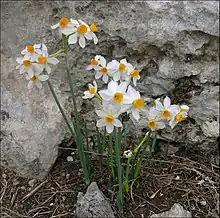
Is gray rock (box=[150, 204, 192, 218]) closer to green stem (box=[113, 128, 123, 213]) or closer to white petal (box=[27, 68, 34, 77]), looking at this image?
green stem (box=[113, 128, 123, 213])

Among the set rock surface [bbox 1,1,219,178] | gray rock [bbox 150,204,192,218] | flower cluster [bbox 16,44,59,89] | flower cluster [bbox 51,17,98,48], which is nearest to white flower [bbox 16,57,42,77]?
flower cluster [bbox 16,44,59,89]

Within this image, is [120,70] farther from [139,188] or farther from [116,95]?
[139,188]

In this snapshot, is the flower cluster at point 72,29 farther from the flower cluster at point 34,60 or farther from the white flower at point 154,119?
the white flower at point 154,119

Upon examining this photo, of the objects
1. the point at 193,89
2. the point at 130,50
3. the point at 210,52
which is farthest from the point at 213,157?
the point at 130,50

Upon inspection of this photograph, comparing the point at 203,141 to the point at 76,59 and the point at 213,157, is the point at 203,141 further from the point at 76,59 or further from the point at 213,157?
the point at 76,59

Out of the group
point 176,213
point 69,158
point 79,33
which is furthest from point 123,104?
point 69,158

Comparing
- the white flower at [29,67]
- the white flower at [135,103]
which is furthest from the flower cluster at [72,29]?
the white flower at [135,103]
